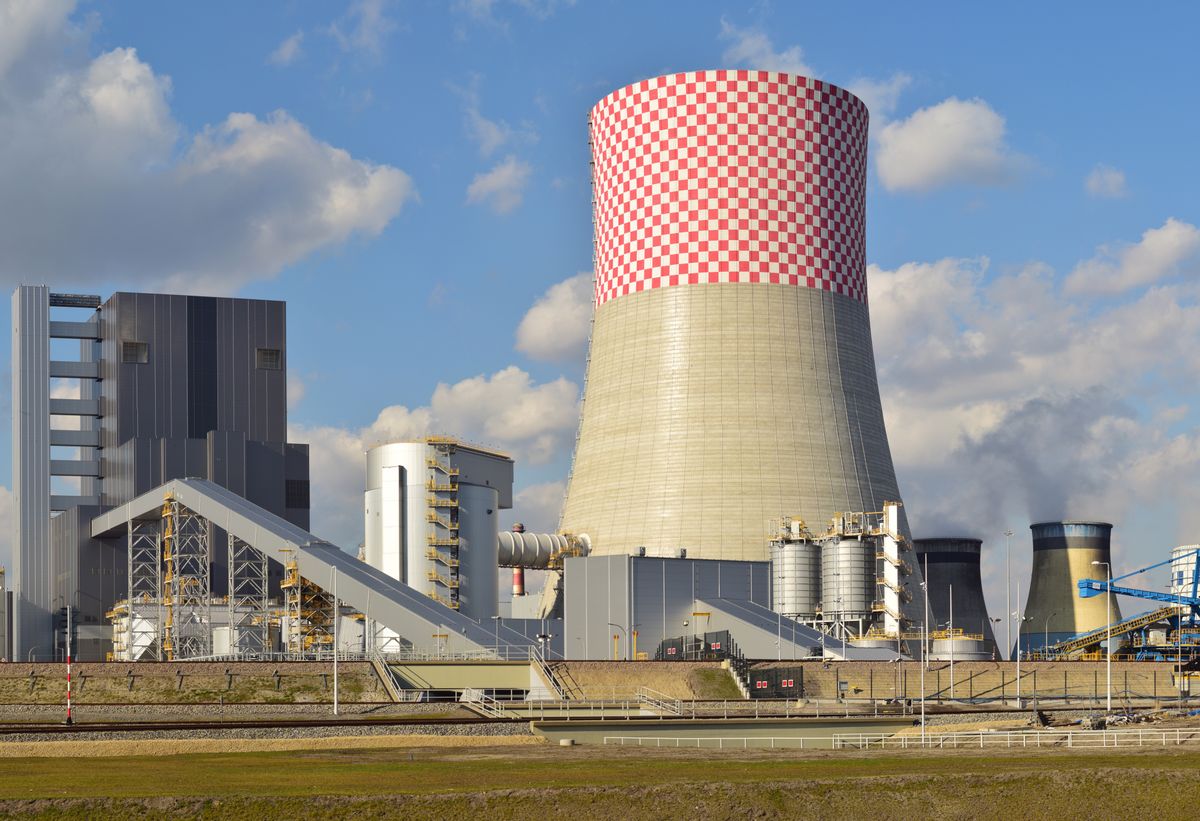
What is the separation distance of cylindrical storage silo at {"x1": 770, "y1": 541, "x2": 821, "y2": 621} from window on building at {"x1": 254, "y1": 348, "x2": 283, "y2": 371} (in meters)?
31.8

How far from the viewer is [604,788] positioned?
30.1 m

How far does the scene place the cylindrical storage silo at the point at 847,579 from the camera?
230 ft

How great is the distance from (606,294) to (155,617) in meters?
23.6

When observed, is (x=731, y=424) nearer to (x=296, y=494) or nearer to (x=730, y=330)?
(x=730, y=330)

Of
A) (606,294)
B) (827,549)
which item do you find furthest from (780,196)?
(827,549)

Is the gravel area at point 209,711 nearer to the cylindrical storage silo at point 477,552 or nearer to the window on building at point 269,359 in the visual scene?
the cylindrical storage silo at point 477,552

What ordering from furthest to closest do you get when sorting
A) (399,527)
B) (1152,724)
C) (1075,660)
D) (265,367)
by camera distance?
1. (265,367)
2. (399,527)
3. (1075,660)
4. (1152,724)

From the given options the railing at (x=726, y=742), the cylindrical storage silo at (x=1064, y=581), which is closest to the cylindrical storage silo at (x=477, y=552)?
the railing at (x=726, y=742)

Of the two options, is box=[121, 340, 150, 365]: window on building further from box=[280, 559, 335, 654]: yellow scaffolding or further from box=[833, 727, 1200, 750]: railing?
box=[833, 727, 1200, 750]: railing

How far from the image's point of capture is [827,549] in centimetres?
7000

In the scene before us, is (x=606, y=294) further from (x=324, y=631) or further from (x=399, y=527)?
(x=324, y=631)

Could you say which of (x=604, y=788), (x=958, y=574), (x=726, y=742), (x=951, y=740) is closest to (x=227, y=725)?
(x=726, y=742)

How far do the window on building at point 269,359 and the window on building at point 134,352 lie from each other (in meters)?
5.72

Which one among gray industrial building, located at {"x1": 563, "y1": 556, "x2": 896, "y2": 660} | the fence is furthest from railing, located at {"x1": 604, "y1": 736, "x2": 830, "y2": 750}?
gray industrial building, located at {"x1": 563, "y1": 556, "x2": 896, "y2": 660}
